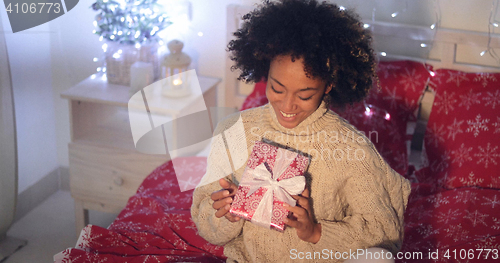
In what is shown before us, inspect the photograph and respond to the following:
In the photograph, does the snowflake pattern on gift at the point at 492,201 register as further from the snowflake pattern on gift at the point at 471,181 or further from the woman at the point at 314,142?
the woman at the point at 314,142

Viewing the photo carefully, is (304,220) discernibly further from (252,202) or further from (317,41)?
(317,41)

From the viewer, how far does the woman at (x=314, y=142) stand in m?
1.00

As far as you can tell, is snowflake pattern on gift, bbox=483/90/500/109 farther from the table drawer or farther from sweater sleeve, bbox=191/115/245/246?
the table drawer

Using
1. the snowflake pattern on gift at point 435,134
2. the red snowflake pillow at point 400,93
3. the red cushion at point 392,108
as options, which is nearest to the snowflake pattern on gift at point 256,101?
the red cushion at point 392,108

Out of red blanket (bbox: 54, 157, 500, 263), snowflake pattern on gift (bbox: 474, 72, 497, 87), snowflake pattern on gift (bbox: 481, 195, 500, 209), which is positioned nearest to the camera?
red blanket (bbox: 54, 157, 500, 263)

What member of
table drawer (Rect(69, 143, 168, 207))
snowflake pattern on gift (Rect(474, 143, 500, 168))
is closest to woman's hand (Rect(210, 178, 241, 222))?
table drawer (Rect(69, 143, 168, 207))

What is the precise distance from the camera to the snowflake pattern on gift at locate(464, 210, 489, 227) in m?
1.53

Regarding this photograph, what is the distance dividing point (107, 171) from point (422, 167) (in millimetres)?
A: 1397

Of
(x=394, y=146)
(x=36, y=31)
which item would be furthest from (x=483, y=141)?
(x=36, y=31)

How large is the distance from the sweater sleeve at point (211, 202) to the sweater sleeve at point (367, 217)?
21 centimetres

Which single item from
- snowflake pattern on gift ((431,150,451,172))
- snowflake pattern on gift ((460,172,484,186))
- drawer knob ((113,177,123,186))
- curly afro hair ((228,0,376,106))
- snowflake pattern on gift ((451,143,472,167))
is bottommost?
drawer knob ((113,177,123,186))

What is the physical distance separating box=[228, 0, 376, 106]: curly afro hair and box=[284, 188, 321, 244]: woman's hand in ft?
0.92

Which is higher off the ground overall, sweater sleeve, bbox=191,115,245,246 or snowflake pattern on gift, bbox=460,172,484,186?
sweater sleeve, bbox=191,115,245,246

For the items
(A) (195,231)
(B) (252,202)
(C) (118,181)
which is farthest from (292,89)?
(C) (118,181)
